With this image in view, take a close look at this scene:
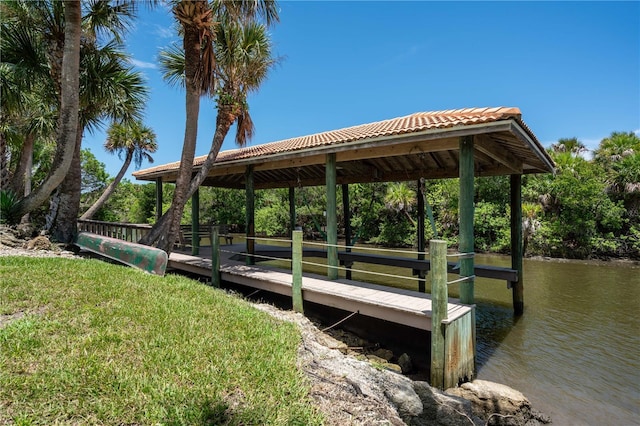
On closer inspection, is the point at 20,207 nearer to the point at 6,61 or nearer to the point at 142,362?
the point at 6,61

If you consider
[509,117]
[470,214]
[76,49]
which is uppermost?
[76,49]

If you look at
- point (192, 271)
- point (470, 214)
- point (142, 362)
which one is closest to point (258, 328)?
point (142, 362)

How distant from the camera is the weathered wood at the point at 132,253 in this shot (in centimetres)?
744

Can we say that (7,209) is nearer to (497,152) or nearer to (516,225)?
(497,152)

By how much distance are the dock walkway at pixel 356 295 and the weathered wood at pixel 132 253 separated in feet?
5.26

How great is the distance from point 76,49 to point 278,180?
725 centimetres

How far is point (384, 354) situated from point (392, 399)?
238cm

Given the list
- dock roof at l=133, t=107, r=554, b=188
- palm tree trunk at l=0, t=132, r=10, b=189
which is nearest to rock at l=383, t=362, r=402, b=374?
dock roof at l=133, t=107, r=554, b=188

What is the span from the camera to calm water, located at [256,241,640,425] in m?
4.61

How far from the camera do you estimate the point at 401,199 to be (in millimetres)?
22547

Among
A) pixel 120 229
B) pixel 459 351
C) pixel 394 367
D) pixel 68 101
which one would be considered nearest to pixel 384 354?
pixel 394 367

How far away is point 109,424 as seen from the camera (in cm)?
220

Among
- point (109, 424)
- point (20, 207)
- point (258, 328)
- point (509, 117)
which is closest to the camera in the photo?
point (109, 424)

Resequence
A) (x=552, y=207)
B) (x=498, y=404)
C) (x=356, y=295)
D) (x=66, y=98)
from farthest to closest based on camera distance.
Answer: (x=552, y=207) < (x=66, y=98) < (x=356, y=295) < (x=498, y=404)
